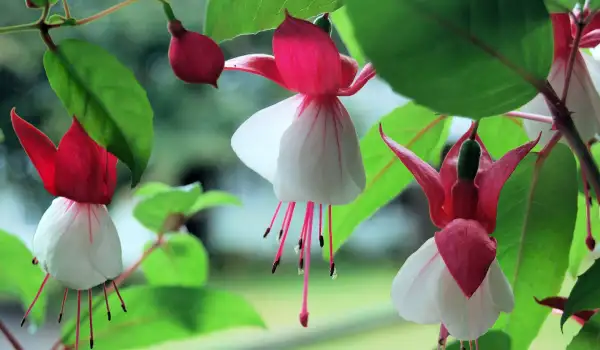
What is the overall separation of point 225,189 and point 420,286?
A: 151 centimetres

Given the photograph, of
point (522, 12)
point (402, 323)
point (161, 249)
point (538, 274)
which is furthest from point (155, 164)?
point (522, 12)

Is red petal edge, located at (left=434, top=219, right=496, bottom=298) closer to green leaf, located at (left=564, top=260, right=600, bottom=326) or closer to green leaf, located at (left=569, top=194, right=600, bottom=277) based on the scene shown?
green leaf, located at (left=564, top=260, right=600, bottom=326)

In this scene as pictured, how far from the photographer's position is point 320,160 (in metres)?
0.29

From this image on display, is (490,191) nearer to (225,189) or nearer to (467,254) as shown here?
(467,254)

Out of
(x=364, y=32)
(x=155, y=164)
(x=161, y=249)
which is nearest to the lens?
(x=364, y=32)

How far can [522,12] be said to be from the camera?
253mm

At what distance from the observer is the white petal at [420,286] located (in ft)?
0.96

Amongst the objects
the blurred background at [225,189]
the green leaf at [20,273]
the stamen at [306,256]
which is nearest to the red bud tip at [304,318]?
the stamen at [306,256]

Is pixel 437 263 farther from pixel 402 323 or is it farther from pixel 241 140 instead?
pixel 402 323

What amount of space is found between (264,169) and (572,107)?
0.16 meters

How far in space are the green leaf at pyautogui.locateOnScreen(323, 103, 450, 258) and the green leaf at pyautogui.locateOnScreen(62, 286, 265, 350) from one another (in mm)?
133

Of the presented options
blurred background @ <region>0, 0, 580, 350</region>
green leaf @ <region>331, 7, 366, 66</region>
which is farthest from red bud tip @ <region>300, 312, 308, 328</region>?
blurred background @ <region>0, 0, 580, 350</region>

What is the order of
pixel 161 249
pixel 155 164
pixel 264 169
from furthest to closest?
pixel 155 164 → pixel 161 249 → pixel 264 169

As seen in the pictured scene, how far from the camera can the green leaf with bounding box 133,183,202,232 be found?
24.4 inches
